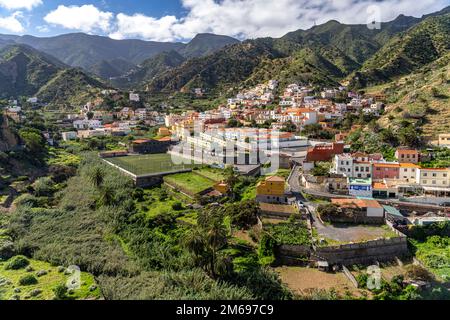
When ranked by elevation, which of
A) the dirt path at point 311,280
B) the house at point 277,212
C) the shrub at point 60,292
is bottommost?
the dirt path at point 311,280

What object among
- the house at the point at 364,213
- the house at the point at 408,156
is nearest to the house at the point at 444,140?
the house at the point at 408,156

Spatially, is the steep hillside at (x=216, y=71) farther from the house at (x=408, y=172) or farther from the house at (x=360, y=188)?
the house at (x=360, y=188)

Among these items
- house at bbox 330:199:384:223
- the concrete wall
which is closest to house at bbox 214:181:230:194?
house at bbox 330:199:384:223

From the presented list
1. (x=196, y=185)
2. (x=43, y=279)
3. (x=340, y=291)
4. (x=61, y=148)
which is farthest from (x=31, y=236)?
(x=61, y=148)

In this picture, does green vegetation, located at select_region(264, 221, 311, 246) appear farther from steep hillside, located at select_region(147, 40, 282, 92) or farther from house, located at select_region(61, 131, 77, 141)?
steep hillside, located at select_region(147, 40, 282, 92)

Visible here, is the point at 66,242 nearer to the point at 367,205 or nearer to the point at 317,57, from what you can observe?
the point at 367,205

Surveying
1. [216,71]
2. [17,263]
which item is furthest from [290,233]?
[216,71]
